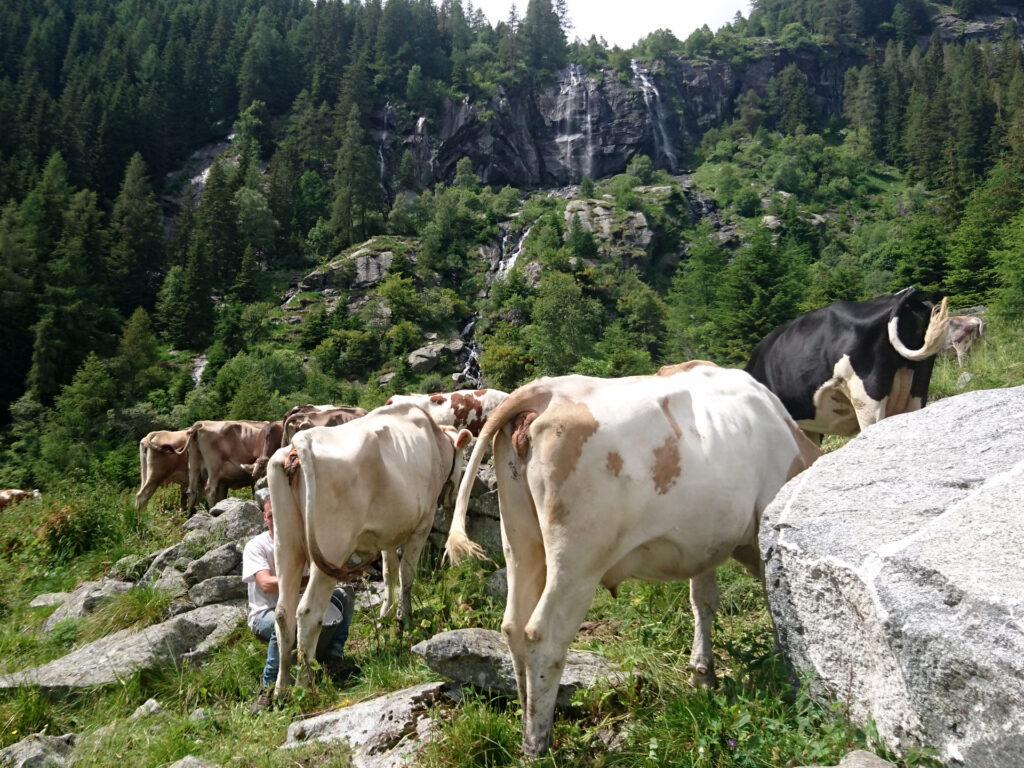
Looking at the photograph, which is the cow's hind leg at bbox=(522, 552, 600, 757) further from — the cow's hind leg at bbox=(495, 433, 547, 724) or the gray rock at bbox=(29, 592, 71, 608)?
the gray rock at bbox=(29, 592, 71, 608)

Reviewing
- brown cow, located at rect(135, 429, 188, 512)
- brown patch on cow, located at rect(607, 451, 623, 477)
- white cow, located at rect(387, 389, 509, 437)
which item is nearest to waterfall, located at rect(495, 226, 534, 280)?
brown cow, located at rect(135, 429, 188, 512)

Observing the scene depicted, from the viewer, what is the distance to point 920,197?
83.0 metres

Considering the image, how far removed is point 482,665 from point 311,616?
194 centimetres

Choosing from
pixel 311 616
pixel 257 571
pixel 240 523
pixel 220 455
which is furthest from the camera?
pixel 220 455

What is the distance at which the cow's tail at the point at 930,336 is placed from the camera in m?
6.38

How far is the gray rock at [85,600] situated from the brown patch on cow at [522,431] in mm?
6833

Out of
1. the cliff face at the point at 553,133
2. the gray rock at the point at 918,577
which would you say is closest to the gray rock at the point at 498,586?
the gray rock at the point at 918,577

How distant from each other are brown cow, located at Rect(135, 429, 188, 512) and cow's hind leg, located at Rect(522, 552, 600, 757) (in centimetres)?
1488

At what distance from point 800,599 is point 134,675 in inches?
217

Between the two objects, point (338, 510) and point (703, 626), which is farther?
point (338, 510)

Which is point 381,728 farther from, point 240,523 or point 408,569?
point 240,523

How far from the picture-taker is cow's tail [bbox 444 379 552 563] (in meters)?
3.70

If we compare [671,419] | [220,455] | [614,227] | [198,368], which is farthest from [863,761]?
[614,227]

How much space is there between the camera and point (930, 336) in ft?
21.2
